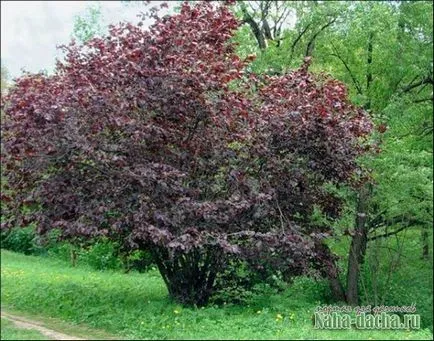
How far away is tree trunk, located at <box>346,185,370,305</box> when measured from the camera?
9.95m

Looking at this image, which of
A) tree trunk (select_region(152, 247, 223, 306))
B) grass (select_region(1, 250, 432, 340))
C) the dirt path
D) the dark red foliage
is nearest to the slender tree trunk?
the dark red foliage

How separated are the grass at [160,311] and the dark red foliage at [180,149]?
741 mm

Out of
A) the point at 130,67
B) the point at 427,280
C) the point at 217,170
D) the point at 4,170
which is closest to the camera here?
the point at 130,67

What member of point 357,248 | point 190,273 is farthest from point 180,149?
point 357,248

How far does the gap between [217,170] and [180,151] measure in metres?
0.59

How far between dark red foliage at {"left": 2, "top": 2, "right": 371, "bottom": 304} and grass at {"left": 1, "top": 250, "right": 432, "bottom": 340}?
2.43 ft

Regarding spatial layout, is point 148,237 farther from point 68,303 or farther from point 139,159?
point 68,303

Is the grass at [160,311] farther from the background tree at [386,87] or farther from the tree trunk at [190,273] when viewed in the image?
the background tree at [386,87]

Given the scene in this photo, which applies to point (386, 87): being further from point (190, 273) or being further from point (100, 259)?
point (100, 259)

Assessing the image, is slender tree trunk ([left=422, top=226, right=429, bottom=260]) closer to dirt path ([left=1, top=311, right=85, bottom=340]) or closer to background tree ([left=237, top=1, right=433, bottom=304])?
background tree ([left=237, top=1, right=433, bottom=304])

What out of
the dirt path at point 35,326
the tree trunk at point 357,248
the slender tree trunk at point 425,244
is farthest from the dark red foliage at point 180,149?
the slender tree trunk at point 425,244

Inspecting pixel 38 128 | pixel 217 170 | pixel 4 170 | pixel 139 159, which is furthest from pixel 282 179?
pixel 4 170

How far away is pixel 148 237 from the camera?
313 inches

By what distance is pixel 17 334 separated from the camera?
7215 mm
